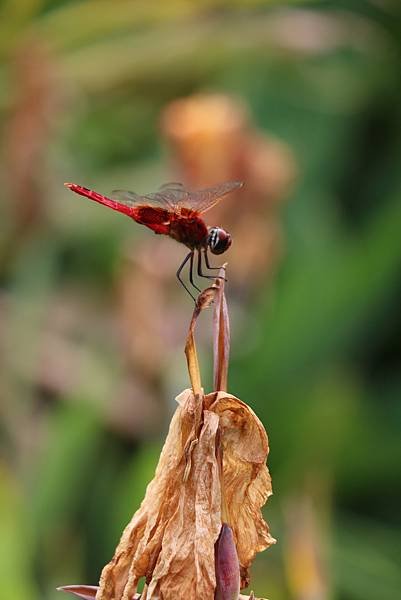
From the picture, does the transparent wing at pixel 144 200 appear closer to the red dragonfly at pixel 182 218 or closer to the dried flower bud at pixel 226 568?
the red dragonfly at pixel 182 218

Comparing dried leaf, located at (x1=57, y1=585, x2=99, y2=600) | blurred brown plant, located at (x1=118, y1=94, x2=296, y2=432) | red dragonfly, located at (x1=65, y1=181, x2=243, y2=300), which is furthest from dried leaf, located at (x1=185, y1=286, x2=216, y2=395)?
blurred brown plant, located at (x1=118, y1=94, x2=296, y2=432)

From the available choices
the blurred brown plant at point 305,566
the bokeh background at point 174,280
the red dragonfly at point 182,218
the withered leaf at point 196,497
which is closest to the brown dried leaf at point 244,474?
the withered leaf at point 196,497

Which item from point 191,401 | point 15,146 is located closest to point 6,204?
point 15,146

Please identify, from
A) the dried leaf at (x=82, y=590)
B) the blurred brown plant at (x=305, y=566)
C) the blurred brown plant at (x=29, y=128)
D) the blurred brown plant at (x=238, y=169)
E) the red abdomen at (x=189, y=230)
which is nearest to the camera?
the dried leaf at (x=82, y=590)

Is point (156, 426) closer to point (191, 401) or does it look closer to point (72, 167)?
point (72, 167)

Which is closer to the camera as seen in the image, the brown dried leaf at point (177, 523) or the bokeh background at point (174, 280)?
the brown dried leaf at point (177, 523)

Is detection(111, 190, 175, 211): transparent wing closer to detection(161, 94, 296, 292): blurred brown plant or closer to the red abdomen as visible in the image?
the red abdomen

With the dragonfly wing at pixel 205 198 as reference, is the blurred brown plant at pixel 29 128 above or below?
above
